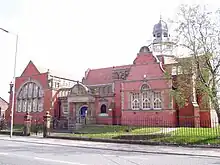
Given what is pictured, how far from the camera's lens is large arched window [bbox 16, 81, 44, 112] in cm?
4397

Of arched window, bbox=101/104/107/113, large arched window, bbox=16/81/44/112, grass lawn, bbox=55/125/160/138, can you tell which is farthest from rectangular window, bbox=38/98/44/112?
grass lawn, bbox=55/125/160/138

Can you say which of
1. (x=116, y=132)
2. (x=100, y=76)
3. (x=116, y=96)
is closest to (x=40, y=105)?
(x=100, y=76)

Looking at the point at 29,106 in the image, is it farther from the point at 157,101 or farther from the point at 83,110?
the point at 157,101

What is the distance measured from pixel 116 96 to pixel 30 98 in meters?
17.7

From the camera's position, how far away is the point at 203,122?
2998 centimetres

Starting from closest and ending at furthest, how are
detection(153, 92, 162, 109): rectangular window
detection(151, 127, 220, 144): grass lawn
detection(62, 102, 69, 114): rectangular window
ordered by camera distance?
detection(151, 127, 220, 144): grass lawn < detection(153, 92, 162, 109): rectangular window < detection(62, 102, 69, 114): rectangular window

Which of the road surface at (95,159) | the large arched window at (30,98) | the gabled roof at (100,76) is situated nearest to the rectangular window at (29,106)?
the large arched window at (30,98)

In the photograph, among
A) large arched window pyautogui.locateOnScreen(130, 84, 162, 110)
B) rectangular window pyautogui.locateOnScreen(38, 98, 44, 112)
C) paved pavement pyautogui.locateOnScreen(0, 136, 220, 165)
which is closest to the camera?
paved pavement pyautogui.locateOnScreen(0, 136, 220, 165)

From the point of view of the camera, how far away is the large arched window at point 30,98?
144 ft

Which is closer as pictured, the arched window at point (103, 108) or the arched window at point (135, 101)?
the arched window at point (135, 101)

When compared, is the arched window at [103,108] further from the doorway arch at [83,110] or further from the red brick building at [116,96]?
the doorway arch at [83,110]

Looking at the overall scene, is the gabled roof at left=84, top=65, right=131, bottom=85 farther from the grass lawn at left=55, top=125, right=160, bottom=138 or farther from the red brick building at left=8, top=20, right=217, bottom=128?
the grass lawn at left=55, top=125, right=160, bottom=138

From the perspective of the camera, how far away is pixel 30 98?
147 ft

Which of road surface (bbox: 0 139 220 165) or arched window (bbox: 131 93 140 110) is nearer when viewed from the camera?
road surface (bbox: 0 139 220 165)
